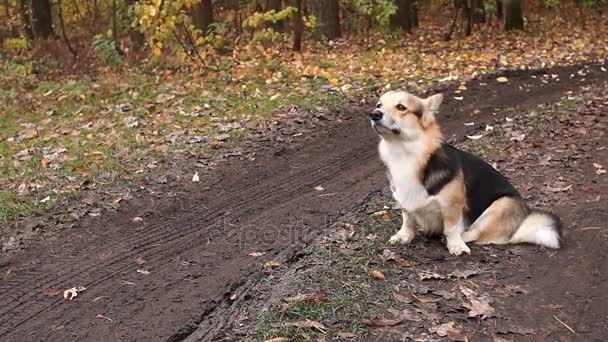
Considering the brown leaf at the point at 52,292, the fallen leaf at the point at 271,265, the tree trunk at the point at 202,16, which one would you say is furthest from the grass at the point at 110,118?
the tree trunk at the point at 202,16

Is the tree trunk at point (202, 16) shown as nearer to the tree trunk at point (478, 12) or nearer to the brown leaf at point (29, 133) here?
the brown leaf at point (29, 133)

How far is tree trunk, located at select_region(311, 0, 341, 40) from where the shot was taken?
686 inches

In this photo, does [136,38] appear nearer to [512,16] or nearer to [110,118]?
[110,118]

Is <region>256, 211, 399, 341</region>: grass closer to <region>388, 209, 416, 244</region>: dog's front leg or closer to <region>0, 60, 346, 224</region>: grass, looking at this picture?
<region>388, 209, 416, 244</region>: dog's front leg

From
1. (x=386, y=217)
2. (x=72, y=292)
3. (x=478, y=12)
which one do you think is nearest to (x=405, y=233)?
(x=386, y=217)

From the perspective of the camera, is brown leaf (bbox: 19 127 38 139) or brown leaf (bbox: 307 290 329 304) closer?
brown leaf (bbox: 307 290 329 304)

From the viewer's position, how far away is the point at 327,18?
17531 mm

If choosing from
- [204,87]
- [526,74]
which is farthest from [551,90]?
[204,87]

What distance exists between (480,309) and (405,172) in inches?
45.5

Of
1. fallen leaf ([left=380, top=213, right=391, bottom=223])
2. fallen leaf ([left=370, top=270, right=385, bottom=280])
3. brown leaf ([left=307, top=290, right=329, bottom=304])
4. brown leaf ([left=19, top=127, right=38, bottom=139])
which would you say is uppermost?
brown leaf ([left=307, top=290, right=329, bottom=304])

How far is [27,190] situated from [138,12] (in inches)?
219

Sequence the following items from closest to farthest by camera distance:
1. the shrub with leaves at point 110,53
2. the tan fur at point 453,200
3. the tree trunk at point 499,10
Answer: the tan fur at point 453,200, the shrub with leaves at point 110,53, the tree trunk at point 499,10

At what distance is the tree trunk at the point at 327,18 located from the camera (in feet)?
57.2

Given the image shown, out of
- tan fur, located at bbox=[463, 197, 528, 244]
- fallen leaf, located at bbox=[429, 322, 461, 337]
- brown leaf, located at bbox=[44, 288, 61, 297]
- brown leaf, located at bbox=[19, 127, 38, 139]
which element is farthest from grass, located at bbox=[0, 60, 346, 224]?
fallen leaf, located at bbox=[429, 322, 461, 337]
